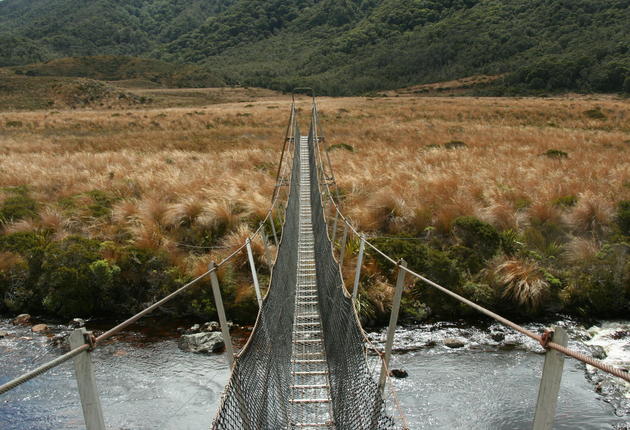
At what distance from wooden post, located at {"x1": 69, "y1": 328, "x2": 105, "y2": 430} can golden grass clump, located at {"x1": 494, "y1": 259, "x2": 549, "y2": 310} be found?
18.8ft

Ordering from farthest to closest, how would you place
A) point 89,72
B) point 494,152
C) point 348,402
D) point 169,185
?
point 89,72 < point 494,152 < point 169,185 < point 348,402

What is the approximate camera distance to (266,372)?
9.38 ft

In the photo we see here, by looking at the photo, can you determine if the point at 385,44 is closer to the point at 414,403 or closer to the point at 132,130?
the point at 132,130

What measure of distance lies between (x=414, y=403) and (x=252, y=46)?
551 ft

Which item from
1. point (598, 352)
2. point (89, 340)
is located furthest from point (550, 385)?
point (598, 352)

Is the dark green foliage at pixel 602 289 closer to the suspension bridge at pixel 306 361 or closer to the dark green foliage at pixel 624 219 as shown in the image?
the dark green foliage at pixel 624 219

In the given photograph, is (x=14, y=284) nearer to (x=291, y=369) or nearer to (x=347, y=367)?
(x=291, y=369)

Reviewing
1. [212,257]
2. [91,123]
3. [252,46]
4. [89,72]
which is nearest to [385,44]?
[252,46]

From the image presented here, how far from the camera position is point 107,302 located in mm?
6285

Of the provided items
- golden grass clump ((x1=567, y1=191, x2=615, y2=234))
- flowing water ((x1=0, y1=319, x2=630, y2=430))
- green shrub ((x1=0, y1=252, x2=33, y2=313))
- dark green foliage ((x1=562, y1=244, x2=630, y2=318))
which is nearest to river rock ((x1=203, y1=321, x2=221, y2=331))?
flowing water ((x1=0, y1=319, x2=630, y2=430))

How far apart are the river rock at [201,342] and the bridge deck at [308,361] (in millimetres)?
1200

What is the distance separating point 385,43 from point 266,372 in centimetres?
13224

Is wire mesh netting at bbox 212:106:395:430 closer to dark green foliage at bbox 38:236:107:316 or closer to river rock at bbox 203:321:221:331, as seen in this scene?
river rock at bbox 203:321:221:331

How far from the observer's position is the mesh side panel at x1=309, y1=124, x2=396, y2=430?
8.25 ft
